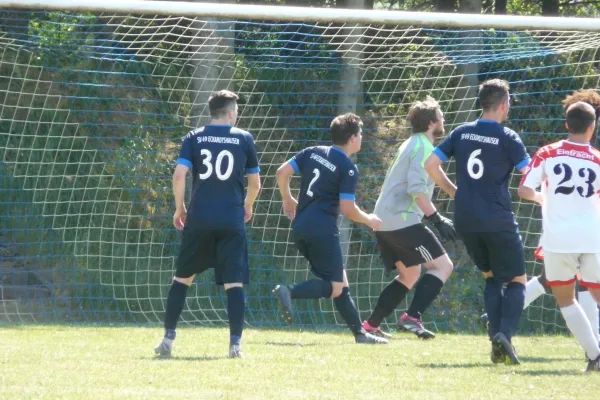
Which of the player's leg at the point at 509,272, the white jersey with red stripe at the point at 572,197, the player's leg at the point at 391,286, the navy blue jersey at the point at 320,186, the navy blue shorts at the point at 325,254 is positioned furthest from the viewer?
the player's leg at the point at 391,286

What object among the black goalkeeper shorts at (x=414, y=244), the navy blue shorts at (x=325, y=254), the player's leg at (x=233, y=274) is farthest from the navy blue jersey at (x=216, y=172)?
the black goalkeeper shorts at (x=414, y=244)

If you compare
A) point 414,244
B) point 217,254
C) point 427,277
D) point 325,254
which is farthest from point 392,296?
point 217,254

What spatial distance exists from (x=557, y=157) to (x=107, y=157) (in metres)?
6.06

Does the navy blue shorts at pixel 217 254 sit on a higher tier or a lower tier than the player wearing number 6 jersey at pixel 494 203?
lower

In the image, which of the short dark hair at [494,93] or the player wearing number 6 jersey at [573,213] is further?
the short dark hair at [494,93]

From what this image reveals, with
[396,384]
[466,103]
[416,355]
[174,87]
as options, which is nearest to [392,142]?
[466,103]

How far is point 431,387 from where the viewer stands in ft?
18.9

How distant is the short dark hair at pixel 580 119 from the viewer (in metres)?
6.52

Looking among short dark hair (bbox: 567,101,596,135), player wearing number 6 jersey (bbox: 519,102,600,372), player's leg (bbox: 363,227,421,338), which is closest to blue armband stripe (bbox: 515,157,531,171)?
player wearing number 6 jersey (bbox: 519,102,600,372)

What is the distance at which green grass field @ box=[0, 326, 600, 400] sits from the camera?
549 centimetres

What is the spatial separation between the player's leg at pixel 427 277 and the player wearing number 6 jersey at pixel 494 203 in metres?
1.43

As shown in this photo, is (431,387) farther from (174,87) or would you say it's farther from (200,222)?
(174,87)

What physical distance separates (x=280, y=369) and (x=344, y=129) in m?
2.13

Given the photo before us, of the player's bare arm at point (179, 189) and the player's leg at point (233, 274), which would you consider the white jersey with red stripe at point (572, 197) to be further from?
the player's bare arm at point (179, 189)
